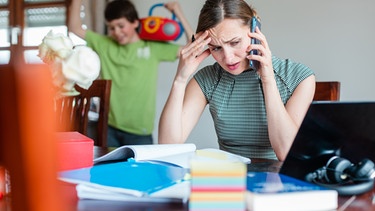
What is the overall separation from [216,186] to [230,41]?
0.94m

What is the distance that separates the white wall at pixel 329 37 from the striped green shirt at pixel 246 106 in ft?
5.17

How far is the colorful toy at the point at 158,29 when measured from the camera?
3.16 meters

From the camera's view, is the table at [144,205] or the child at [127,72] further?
the child at [127,72]

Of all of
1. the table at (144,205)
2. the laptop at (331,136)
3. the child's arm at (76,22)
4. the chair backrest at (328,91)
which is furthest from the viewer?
the child's arm at (76,22)

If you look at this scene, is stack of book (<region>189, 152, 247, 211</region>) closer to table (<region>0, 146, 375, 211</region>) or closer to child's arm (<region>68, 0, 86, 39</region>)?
table (<region>0, 146, 375, 211</region>)

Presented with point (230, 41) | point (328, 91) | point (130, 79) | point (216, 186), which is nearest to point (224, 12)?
point (230, 41)

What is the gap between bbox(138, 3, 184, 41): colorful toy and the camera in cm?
316

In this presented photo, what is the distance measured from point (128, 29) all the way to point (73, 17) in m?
0.41

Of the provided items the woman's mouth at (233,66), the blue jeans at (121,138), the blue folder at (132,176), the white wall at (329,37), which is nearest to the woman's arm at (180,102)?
the woman's mouth at (233,66)

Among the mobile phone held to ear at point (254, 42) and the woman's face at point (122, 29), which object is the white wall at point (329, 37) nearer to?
the woman's face at point (122, 29)

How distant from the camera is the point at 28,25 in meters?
4.55

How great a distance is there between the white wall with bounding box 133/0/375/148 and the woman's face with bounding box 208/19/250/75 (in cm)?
169

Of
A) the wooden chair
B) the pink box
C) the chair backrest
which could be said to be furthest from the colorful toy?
the pink box

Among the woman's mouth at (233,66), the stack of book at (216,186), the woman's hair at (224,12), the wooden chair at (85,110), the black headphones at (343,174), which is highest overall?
the woman's hair at (224,12)
